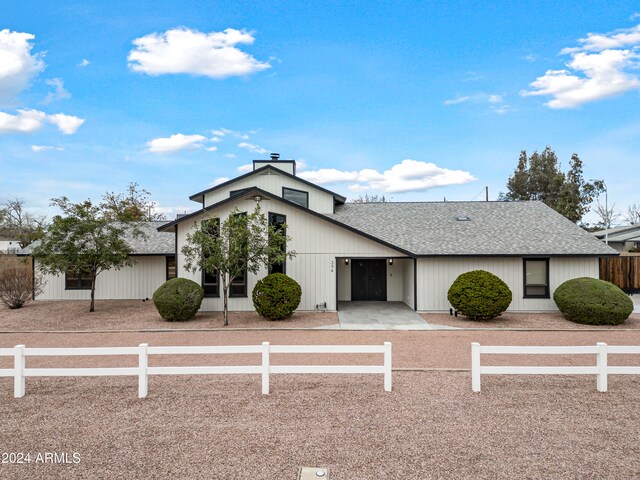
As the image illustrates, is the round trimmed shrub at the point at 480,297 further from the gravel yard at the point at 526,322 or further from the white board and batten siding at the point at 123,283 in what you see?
the white board and batten siding at the point at 123,283

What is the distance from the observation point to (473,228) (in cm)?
1794

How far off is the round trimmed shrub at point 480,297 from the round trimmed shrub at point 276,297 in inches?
250

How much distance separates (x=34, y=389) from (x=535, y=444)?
859 cm

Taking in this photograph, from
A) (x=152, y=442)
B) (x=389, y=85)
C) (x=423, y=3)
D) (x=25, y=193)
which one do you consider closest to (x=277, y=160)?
(x=389, y=85)

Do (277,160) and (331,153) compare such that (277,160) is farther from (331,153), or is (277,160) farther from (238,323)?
(238,323)

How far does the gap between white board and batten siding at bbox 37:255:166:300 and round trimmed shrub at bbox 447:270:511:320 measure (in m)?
15.3

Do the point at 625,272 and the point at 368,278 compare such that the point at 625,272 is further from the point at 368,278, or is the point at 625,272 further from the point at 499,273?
the point at 368,278

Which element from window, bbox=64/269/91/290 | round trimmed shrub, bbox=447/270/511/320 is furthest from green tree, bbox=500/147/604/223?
window, bbox=64/269/91/290

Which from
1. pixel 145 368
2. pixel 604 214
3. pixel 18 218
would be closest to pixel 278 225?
pixel 145 368

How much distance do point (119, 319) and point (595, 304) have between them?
18118 millimetres

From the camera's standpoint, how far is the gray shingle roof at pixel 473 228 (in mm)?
15805

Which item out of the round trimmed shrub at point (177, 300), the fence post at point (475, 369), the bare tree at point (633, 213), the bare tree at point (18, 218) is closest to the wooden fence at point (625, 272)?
the fence post at point (475, 369)

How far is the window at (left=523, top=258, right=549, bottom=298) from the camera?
15.8m

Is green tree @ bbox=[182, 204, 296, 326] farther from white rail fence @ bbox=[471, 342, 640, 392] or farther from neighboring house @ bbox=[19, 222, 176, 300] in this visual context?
white rail fence @ bbox=[471, 342, 640, 392]
